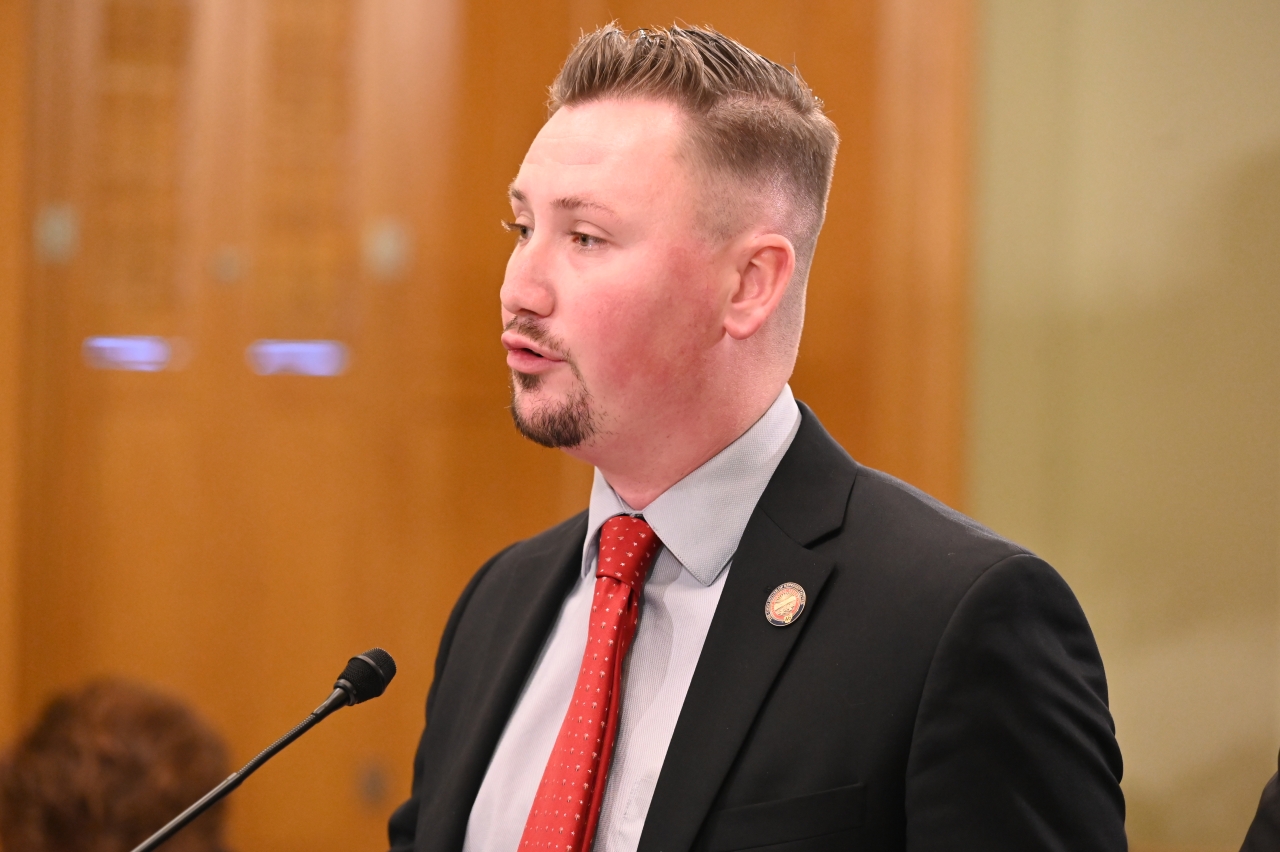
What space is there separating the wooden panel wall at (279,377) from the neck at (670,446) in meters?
1.77

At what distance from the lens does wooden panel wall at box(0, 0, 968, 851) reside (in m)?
3.11

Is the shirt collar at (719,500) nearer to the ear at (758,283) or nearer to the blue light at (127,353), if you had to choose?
the ear at (758,283)

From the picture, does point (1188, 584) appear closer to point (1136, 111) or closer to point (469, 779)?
point (1136, 111)

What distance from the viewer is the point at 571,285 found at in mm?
1314

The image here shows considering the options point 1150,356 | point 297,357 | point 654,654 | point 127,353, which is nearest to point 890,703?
point 654,654

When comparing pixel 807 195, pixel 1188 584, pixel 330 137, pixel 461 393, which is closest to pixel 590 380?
pixel 807 195

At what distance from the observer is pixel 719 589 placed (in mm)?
1327

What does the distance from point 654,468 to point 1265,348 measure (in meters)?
1.64

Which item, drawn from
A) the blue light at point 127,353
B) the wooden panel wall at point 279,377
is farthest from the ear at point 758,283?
the blue light at point 127,353

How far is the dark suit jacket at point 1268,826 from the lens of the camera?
1045 millimetres

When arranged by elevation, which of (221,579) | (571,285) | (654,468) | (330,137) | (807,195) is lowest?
(221,579)

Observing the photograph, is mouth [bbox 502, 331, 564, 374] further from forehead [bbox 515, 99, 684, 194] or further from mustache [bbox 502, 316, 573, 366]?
Answer: forehead [bbox 515, 99, 684, 194]

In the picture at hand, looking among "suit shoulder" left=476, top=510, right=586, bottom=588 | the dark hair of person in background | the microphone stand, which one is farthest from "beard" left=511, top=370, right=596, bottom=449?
the dark hair of person in background

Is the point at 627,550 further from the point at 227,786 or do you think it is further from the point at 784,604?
the point at 227,786
